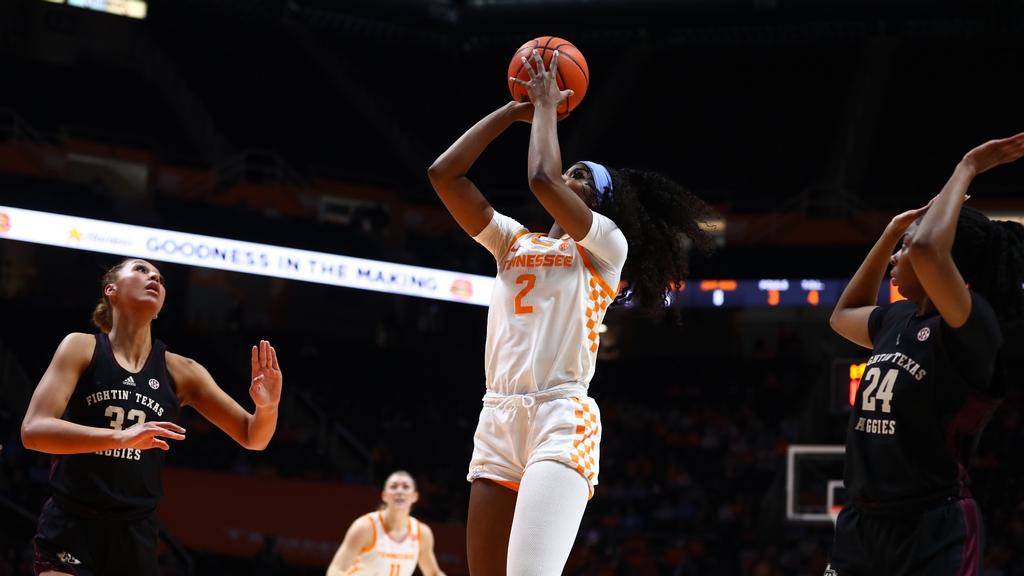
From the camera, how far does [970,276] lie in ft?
11.9

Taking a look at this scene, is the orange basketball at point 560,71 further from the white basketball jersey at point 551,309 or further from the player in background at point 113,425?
the player in background at point 113,425

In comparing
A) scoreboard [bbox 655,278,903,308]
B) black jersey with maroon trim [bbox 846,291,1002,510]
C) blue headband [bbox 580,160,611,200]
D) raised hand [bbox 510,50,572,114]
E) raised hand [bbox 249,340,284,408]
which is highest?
scoreboard [bbox 655,278,903,308]

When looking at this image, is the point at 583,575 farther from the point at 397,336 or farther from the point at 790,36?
the point at 790,36

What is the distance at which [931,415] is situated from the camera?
11.1ft

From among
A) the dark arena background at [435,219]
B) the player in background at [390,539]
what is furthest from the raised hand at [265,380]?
the dark arena background at [435,219]

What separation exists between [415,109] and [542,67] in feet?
62.9

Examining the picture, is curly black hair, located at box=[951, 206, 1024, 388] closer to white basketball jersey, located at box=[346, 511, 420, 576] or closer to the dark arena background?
white basketball jersey, located at box=[346, 511, 420, 576]

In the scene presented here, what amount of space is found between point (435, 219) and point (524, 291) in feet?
52.3

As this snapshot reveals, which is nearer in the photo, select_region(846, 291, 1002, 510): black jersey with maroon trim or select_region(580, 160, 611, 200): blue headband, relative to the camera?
select_region(846, 291, 1002, 510): black jersey with maroon trim

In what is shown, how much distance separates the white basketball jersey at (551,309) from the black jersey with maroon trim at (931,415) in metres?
0.90

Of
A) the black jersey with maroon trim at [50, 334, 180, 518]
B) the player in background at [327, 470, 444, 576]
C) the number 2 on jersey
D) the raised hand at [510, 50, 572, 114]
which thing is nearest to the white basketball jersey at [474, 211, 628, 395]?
the number 2 on jersey

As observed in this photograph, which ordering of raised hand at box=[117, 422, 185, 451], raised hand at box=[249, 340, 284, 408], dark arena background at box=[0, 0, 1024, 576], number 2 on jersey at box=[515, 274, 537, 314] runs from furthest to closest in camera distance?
1. dark arena background at box=[0, 0, 1024, 576]
2. raised hand at box=[249, 340, 284, 408]
3. number 2 on jersey at box=[515, 274, 537, 314]
4. raised hand at box=[117, 422, 185, 451]

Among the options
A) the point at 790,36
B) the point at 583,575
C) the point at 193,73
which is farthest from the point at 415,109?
the point at 583,575

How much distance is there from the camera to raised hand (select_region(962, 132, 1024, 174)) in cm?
347
